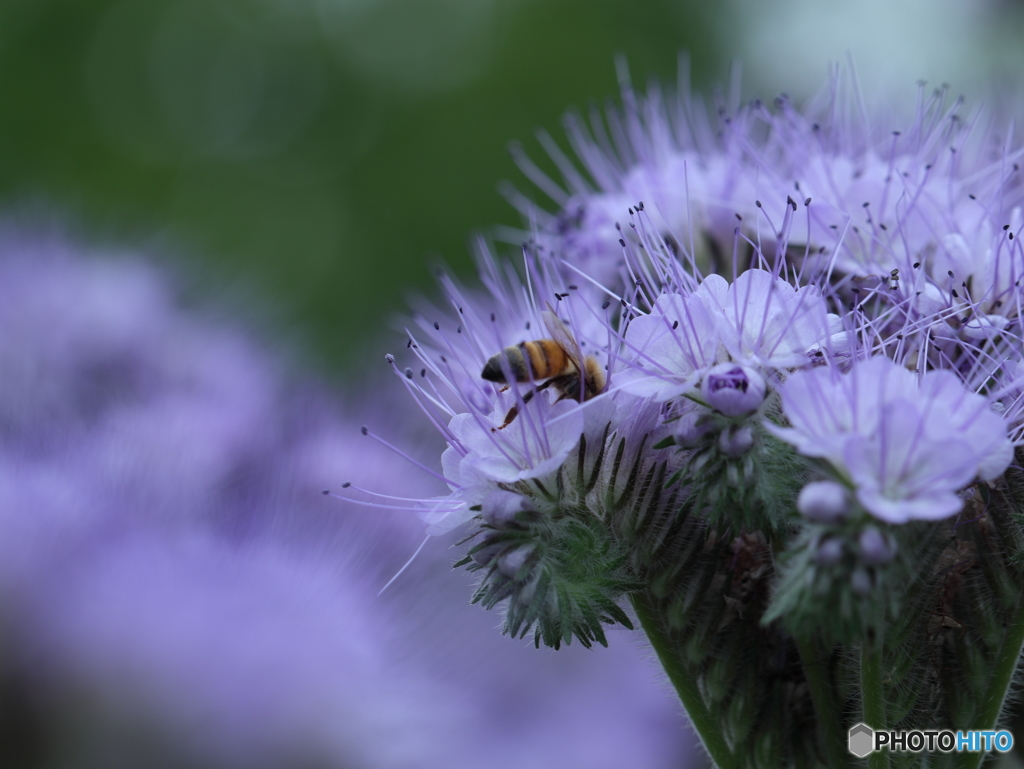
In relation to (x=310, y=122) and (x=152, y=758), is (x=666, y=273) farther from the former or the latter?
(x=310, y=122)

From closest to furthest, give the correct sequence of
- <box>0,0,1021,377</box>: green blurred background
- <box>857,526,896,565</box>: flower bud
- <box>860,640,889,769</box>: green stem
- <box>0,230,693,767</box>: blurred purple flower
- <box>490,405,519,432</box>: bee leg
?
<box>857,526,896,565</box>: flower bud < <box>860,640,889,769</box>: green stem < <box>490,405,519,432</box>: bee leg < <box>0,230,693,767</box>: blurred purple flower < <box>0,0,1021,377</box>: green blurred background

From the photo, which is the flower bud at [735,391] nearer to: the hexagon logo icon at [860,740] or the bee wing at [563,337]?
the bee wing at [563,337]

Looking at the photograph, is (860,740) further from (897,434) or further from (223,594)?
(223,594)

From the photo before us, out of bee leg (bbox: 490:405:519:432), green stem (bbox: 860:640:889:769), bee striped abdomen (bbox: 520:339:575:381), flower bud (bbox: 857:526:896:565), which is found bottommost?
green stem (bbox: 860:640:889:769)

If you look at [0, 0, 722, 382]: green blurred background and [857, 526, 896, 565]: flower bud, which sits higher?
[0, 0, 722, 382]: green blurred background

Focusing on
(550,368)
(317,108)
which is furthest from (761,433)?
(317,108)

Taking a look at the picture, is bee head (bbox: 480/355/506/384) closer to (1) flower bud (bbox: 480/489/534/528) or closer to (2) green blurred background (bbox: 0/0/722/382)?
(1) flower bud (bbox: 480/489/534/528)

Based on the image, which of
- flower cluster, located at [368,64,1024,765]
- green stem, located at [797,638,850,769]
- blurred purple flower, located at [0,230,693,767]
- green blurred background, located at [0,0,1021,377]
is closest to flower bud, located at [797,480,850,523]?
flower cluster, located at [368,64,1024,765]

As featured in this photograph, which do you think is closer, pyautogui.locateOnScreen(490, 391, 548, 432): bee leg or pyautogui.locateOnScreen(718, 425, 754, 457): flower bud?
pyautogui.locateOnScreen(718, 425, 754, 457): flower bud
